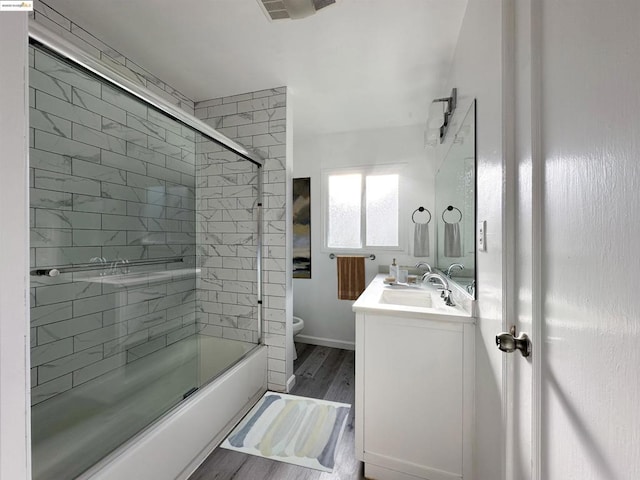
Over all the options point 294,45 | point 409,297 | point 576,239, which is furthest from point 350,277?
point 576,239

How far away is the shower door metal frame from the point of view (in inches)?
33.4

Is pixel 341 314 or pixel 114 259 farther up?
pixel 114 259

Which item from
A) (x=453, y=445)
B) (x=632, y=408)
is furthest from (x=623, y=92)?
(x=453, y=445)

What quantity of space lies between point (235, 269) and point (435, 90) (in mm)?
2266

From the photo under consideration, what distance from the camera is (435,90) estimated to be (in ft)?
7.23

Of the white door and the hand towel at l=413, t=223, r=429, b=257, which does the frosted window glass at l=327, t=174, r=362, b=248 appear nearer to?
the hand towel at l=413, t=223, r=429, b=257

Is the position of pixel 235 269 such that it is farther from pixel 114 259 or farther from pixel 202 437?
pixel 202 437

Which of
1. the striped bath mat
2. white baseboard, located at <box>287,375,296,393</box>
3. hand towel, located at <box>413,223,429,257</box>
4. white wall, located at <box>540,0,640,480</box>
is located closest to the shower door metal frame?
white baseboard, located at <box>287,375,296,393</box>

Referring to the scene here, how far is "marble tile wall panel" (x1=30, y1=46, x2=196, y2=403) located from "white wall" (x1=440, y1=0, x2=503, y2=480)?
1.60 meters

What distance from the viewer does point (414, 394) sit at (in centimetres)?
134

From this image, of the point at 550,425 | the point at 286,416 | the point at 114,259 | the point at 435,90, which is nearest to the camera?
the point at 550,425

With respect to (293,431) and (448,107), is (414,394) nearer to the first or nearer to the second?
(293,431)

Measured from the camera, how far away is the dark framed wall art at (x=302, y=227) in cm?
317

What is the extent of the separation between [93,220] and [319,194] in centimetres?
210
